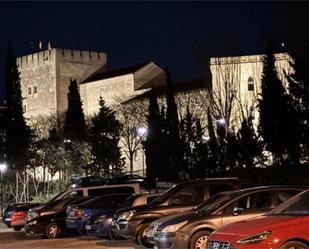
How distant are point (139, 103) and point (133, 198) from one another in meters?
49.3

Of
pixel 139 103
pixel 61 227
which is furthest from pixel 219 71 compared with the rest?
pixel 61 227

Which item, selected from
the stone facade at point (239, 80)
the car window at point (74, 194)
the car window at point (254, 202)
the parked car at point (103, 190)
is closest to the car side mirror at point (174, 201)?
the car window at point (254, 202)

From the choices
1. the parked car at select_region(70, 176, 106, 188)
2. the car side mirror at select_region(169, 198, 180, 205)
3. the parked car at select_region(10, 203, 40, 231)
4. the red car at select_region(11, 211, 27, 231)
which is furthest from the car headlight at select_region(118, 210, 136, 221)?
the red car at select_region(11, 211, 27, 231)

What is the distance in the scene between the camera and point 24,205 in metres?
34.2

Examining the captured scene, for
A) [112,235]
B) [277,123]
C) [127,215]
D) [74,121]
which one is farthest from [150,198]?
[74,121]

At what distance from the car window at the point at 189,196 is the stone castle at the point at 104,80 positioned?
1400 inches

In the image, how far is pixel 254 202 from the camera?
15.6m

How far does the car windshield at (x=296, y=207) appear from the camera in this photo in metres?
11.7

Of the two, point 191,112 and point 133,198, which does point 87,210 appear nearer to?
point 133,198

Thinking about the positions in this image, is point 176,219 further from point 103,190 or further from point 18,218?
point 18,218

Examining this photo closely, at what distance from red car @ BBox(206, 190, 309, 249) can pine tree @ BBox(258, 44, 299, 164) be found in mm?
34536

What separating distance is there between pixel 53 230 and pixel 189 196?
844 centimetres

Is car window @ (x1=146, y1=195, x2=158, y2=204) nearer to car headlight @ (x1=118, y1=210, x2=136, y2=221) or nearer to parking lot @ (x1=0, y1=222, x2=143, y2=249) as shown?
parking lot @ (x1=0, y1=222, x2=143, y2=249)

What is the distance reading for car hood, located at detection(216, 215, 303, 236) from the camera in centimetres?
1114
